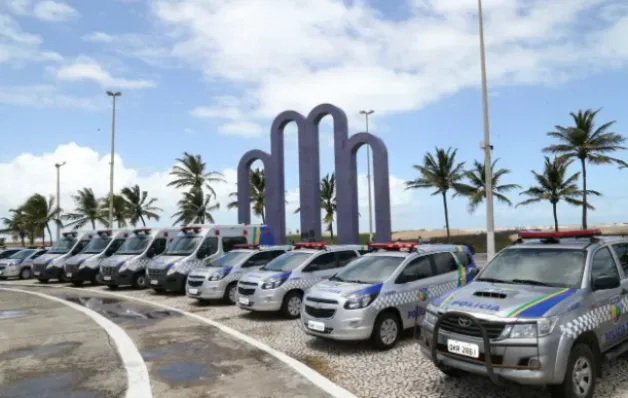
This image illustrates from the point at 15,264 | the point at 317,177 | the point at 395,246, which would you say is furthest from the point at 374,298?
the point at 15,264

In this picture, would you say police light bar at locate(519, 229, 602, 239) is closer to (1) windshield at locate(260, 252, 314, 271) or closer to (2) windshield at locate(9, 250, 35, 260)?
(1) windshield at locate(260, 252, 314, 271)

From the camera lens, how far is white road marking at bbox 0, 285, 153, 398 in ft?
20.3

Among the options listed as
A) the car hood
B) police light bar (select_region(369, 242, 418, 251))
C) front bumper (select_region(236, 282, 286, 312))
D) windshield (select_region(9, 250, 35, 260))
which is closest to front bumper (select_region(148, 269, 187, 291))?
front bumper (select_region(236, 282, 286, 312))

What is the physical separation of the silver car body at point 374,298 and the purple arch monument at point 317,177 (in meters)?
14.4

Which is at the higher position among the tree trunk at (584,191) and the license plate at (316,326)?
the tree trunk at (584,191)

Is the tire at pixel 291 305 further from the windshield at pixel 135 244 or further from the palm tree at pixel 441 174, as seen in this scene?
the palm tree at pixel 441 174

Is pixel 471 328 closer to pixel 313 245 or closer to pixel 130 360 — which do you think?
pixel 130 360

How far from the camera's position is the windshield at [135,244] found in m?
18.7

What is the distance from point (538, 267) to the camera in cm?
605

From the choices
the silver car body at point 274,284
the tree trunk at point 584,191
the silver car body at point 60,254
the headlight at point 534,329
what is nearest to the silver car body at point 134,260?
the silver car body at point 60,254

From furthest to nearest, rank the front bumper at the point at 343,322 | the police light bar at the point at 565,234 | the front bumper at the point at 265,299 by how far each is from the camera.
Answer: the front bumper at the point at 265,299
the front bumper at the point at 343,322
the police light bar at the point at 565,234

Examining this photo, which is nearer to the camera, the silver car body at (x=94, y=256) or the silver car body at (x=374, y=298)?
the silver car body at (x=374, y=298)

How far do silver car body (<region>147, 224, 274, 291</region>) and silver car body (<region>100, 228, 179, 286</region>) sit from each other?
1.28m

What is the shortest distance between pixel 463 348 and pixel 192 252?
40.5ft
